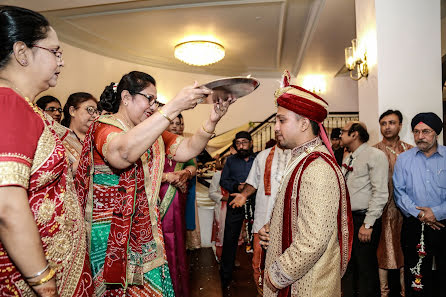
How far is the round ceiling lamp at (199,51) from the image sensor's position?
708 cm

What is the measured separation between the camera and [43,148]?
963mm

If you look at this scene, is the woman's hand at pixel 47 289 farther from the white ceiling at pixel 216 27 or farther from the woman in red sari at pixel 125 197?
the white ceiling at pixel 216 27

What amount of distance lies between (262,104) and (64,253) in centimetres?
982

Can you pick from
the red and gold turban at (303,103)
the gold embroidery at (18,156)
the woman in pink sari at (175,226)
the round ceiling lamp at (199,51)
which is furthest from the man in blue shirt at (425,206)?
the round ceiling lamp at (199,51)

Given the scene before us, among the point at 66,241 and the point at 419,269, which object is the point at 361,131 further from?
the point at 66,241

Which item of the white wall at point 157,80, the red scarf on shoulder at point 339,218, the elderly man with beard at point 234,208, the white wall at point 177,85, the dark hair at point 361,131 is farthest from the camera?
the white wall at point 177,85

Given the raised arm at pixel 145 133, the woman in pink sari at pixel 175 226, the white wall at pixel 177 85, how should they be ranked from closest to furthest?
1. the raised arm at pixel 145 133
2. the woman in pink sari at pixel 175 226
3. the white wall at pixel 177 85

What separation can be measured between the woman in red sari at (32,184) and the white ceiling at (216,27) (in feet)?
15.0

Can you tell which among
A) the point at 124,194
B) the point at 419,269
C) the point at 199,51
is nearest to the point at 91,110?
the point at 124,194

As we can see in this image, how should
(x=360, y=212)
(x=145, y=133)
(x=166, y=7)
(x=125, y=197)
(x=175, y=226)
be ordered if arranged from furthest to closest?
1. (x=166, y=7)
2. (x=360, y=212)
3. (x=175, y=226)
4. (x=125, y=197)
5. (x=145, y=133)

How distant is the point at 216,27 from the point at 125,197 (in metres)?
5.84

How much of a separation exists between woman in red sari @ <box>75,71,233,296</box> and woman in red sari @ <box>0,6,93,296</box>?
0.68 feet

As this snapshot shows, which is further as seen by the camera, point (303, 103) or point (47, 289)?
point (303, 103)

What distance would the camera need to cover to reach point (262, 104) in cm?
1054
